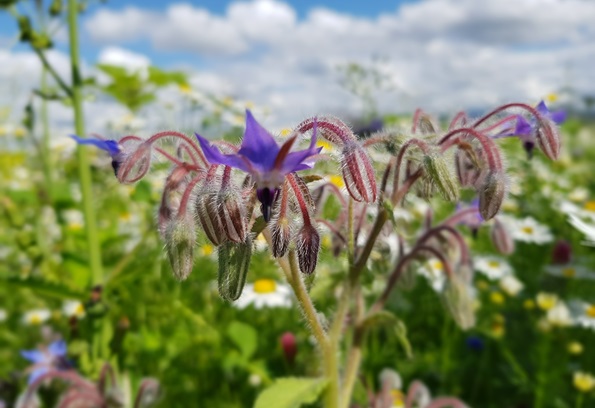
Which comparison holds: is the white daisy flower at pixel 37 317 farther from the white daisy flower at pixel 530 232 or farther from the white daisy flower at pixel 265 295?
the white daisy flower at pixel 530 232

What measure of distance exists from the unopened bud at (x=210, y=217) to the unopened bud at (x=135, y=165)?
18 centimetres

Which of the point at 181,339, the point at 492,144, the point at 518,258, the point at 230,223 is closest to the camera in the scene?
the point at 230,223

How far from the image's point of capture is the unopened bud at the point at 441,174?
99cm

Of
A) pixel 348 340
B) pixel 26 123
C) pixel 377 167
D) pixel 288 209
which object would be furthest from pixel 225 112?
pixel 288 209

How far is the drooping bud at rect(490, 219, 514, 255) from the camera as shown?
5.20 feet

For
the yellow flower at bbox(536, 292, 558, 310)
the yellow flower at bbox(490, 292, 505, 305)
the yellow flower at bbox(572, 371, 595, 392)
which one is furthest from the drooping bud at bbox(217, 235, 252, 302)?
the yellow flower at bbox(490, 292, 505, 305)

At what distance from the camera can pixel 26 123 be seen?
8.71 ft

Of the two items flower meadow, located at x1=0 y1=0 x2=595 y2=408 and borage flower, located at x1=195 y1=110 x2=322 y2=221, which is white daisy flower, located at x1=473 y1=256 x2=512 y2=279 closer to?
flower meadow, located at x1=0 y1=0 x2=595 y2=408

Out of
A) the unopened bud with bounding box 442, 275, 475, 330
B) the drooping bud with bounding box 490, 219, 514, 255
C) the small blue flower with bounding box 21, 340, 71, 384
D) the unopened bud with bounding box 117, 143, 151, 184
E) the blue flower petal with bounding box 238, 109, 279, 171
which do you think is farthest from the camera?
the small blue flower with bounding box 21, 340, 71, 384

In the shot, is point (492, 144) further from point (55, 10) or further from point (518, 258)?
point (518, 258)

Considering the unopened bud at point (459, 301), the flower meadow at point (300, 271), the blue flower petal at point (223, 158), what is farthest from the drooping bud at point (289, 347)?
the blue flower petal at point (223, 158)

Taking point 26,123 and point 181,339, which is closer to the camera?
point 181,339

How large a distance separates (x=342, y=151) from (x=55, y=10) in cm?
173

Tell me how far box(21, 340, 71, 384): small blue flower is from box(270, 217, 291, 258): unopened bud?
1224 millimetres
